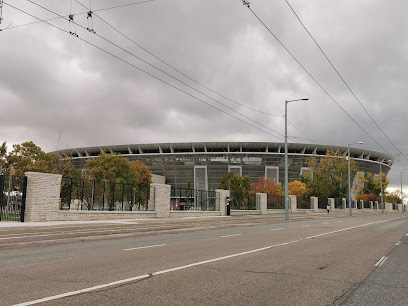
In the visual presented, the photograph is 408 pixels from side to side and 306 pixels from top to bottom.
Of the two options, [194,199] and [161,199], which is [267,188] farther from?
[161,199]

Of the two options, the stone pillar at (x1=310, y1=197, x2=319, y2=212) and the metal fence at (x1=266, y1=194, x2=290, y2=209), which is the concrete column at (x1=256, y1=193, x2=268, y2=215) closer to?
the metal fence at (x1=266, y1=194, x2=290, y2=209)

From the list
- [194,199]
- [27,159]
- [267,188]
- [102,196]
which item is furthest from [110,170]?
[267,188]

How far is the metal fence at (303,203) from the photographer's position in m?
59.4

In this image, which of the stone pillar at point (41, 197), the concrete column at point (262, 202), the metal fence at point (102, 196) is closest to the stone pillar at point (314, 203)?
the concrete column at point (262, 202)

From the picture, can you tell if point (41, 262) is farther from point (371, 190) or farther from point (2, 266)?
point (371, 190)

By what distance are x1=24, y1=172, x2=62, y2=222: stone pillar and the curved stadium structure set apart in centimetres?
7815

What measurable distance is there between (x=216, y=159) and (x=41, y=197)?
82.6 meters

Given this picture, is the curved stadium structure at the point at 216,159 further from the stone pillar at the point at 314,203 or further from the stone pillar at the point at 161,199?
the stone pillar at the point at 161,199

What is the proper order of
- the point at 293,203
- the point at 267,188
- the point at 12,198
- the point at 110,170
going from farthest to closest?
the point at 267,188 < the point at 293,203 < the point at 110,170 < the point at 12,198

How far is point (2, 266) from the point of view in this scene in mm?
7285

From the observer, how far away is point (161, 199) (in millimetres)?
32344

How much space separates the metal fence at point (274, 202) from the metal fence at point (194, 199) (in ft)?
43.2

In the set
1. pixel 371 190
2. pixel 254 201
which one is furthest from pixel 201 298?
pixel 371 190

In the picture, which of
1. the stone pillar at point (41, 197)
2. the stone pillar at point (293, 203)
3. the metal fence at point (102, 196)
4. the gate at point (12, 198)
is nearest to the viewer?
the stone pillar at point (41, 197)
